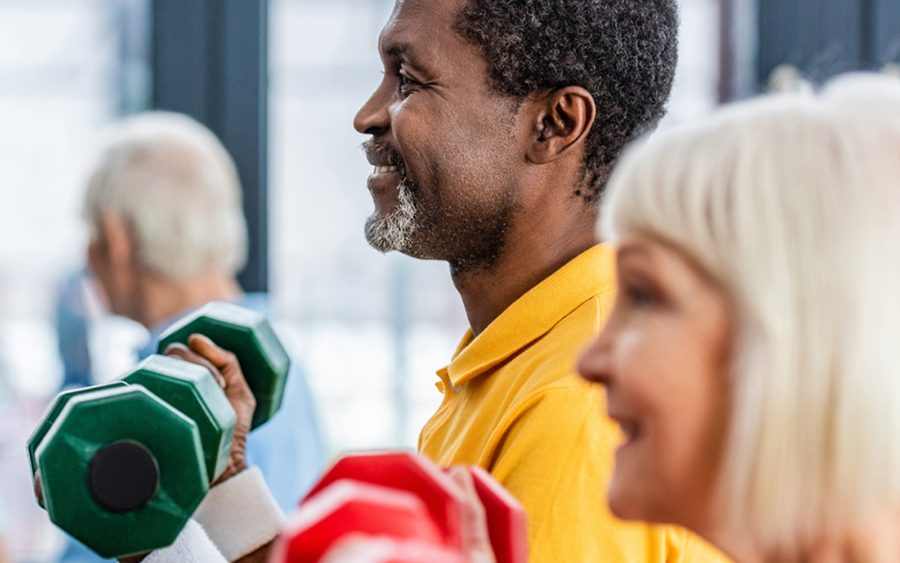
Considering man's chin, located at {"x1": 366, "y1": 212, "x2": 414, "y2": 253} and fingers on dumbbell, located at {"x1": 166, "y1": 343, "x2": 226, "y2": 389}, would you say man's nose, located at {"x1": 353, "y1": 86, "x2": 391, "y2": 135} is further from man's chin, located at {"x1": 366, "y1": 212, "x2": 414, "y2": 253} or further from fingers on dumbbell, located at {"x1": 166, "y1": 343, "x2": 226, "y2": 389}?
fingers on dumbbell, located at {"x1": 166, "y1": 343, "x2": 226, "y2": 389}

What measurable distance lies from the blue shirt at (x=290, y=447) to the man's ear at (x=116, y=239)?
23cm

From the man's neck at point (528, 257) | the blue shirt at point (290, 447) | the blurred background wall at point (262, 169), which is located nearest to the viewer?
the man's neck at point (528, 257)

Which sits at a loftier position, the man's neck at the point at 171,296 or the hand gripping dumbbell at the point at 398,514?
the hand gripping dumbbell at the point at 398,514

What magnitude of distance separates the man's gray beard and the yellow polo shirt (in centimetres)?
14

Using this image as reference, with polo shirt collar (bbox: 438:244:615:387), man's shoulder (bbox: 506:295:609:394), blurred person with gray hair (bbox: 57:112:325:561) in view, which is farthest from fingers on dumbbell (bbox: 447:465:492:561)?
blurred person with gray hair (bbox: 57:112:325:561)

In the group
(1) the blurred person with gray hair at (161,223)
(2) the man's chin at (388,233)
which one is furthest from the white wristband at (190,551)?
(1) the blurred person with gray hair at (161,223)

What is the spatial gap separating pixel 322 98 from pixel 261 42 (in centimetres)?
18

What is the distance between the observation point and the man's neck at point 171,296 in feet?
8.33

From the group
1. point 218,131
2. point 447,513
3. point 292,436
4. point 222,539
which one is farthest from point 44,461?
point 218,131

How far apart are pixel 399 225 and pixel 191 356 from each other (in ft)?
0.89

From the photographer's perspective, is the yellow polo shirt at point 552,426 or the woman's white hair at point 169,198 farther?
the woman's white hair at point 169,198

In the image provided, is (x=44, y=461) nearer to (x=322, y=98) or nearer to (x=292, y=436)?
(x=292, y=436)

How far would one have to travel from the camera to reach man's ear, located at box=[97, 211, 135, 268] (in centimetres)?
256

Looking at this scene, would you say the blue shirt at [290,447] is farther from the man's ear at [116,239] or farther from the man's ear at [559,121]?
the man's ear at [559,121]
